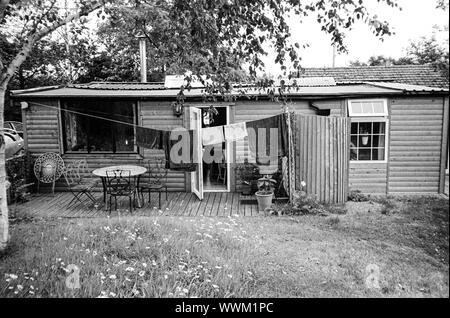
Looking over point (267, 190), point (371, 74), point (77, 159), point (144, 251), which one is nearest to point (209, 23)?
point (144, 251)

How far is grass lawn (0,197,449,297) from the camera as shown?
12.5ft

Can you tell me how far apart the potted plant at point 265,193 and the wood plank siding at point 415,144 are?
141 inches

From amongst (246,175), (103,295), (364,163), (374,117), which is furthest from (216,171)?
(103,295)

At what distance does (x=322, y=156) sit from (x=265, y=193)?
5.28ft

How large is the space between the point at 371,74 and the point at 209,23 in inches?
542

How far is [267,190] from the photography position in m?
8.26

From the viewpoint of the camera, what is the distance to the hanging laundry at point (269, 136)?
8148mm

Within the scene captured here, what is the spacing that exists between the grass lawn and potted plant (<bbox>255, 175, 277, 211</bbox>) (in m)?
1.03

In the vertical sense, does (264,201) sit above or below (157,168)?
below

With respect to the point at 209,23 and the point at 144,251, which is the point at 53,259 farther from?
the point at 209,23

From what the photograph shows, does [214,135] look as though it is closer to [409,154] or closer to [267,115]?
[267,115]

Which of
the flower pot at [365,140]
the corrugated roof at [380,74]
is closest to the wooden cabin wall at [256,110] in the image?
the flower pot at [365,140]

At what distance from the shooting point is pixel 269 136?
8258 millimetres

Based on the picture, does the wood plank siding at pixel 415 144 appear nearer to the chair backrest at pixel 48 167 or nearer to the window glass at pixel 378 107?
the window glass at pixel 378 107
